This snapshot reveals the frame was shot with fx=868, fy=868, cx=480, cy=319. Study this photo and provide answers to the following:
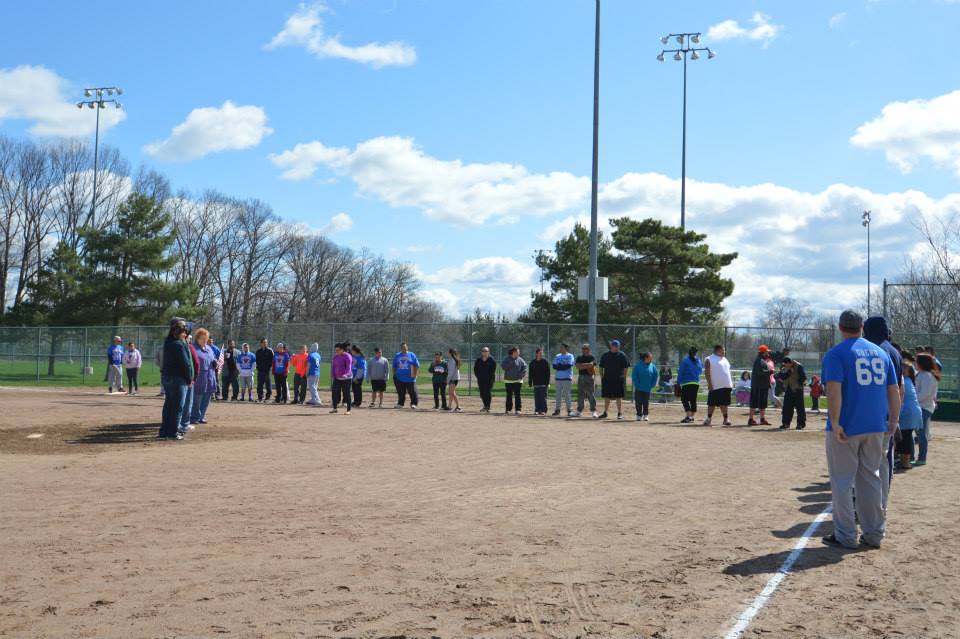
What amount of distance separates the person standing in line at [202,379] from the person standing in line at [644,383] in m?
9.97

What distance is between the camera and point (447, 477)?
10883mm

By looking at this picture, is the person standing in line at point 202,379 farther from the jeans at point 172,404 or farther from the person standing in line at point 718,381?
the person standing in line at point 718,381

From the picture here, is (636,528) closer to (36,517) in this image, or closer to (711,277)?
(36,517)

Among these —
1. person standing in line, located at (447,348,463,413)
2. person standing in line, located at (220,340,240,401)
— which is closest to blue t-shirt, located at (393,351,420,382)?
person standing in line, located at (447,348,463,413)

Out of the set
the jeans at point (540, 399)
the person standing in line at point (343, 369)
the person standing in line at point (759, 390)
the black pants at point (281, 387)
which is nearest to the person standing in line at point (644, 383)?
the person standing in line at point (759, 390)

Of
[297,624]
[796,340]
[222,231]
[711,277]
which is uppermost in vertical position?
[222,231]

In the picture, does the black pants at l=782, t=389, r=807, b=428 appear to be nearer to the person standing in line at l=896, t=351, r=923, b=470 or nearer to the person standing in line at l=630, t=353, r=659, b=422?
the person standing in line at l=630, t=353, r=659, b=422

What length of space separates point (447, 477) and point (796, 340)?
1754cm

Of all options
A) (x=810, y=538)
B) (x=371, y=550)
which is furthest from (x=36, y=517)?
(x=810, y=538)

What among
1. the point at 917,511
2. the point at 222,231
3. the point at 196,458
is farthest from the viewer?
the point at 222,231

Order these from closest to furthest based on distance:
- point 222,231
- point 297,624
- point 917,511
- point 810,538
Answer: point 297,624
point 810,538
point 917,511
point 222,231

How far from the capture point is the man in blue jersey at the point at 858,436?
7.12 metres

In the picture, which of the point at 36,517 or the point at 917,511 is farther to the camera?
the point at 917,511

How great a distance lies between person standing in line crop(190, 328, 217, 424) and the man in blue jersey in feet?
39.3
